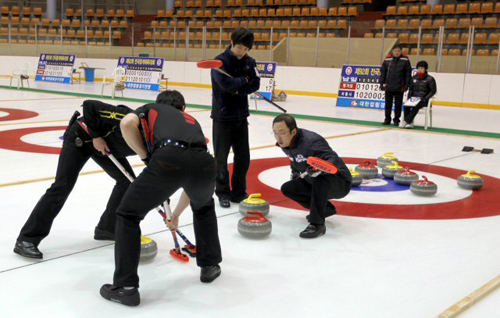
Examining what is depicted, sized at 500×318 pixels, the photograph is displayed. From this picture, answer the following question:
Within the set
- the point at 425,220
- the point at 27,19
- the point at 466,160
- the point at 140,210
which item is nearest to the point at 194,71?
the point at 27,19

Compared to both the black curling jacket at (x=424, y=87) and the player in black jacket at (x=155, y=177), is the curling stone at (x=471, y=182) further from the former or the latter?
the black curling jacket at (x=424, y=87)

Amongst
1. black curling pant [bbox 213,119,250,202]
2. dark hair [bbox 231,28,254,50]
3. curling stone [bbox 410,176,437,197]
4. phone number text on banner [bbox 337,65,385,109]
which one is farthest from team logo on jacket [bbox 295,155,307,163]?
phone number text on banner [bbox 337,65,385,109]

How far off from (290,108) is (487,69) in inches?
254

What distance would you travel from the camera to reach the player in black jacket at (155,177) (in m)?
3.10

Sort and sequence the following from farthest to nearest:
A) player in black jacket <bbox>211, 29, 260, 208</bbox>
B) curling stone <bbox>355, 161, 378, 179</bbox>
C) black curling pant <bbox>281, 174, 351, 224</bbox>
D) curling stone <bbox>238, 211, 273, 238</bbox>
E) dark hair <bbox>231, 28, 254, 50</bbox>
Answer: curling stone <bbox>355, 161, 378, 179</bbox>
player in black jacket <bbox>211, 29, 260, 208</bbox>
dark hair <bbox>231, 28, 254, 50</bbox>
black curling pant <bbox>281, 174, 351, 224</bbox>
curling stone <bbox>238, 211, 273, 238</bbox>

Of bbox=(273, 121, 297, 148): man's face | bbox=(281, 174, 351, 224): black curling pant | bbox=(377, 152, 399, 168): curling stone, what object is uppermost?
bbox=(273, 121, 297, 148): man's face

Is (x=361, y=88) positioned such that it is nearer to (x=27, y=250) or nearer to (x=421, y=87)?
(x=421, y=87)

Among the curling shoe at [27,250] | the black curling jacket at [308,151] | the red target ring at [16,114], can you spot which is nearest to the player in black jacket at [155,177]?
the curling shoe at [27,250]

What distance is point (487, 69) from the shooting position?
17375 millimetres

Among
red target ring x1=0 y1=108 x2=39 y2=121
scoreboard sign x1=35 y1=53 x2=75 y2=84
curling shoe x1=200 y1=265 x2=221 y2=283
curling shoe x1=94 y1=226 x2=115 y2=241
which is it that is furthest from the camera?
scoreboard sign x1=35 y1=53 x2=75 y2=84

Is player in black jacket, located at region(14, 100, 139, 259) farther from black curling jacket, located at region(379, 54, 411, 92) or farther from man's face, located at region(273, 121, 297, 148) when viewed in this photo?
black curling jacket, located at region(379, 54, 411, 92)

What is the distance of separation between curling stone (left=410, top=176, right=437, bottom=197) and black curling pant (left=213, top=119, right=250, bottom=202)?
71.3 inches

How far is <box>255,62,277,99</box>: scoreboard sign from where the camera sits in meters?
17.9

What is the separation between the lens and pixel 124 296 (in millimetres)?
3152
